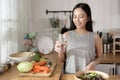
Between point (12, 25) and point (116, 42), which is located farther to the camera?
point (116, 42)

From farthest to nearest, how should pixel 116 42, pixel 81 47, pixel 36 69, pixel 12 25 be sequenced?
pixel 116 42 → pixel 12 25 → pixel 81 47 → pixel 36 69

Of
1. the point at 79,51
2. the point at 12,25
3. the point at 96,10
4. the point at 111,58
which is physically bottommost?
the point at 111,58

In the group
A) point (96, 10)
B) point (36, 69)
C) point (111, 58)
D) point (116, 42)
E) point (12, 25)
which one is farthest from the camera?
point (96, 10)

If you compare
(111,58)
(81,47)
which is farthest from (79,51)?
(111,58)

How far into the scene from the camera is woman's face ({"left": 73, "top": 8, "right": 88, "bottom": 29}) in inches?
71.6

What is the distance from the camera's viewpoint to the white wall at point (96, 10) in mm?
3230

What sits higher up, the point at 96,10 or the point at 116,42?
the point at 96,10

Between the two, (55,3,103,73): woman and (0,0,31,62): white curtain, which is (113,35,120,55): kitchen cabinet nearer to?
(55,3,103,73): woman

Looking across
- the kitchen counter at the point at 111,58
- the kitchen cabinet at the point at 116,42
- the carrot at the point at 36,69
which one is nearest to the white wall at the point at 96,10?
the kitchen cabinet at the point at 116,42

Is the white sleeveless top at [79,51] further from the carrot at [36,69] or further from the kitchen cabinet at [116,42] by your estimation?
the kitchen cabinet at [116,42]

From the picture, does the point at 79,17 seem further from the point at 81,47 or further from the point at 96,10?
the point at 96,10

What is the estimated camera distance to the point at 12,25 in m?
2.42

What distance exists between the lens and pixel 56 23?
126 inches

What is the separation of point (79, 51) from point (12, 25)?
91 cm
